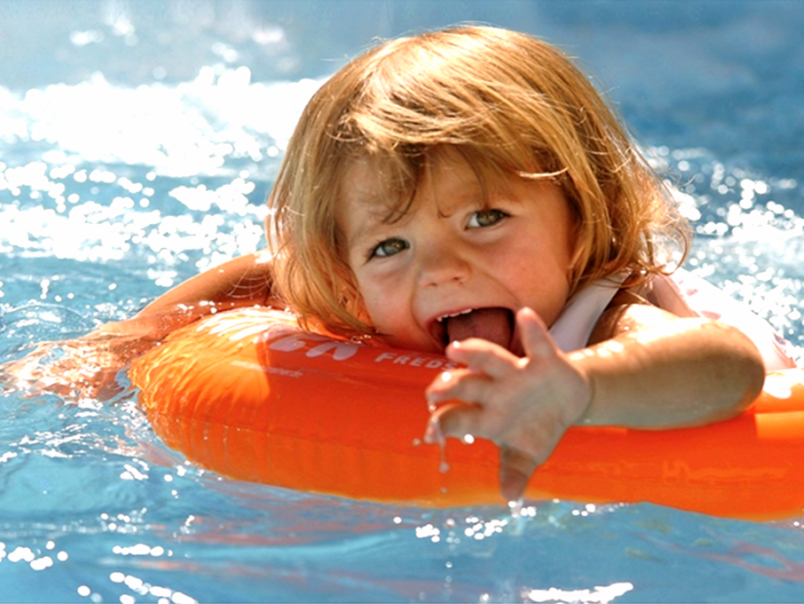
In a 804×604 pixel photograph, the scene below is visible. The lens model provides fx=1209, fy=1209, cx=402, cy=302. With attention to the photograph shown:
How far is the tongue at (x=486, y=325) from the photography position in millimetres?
2277

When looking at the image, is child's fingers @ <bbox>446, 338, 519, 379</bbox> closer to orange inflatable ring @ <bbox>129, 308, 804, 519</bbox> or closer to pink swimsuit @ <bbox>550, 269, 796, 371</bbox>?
orange inflatable ring @ <bbox>129, 308, 804, 519</bbox>

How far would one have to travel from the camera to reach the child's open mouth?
2.28m

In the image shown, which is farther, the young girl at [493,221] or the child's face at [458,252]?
the child's face at [458,252]

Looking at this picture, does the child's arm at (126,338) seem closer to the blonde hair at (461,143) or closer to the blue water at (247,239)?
the blue water at (247,239)

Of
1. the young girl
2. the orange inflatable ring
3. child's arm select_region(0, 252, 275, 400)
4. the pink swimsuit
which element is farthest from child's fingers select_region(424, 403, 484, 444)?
child's arm select_region(0, 252, 275, 400)

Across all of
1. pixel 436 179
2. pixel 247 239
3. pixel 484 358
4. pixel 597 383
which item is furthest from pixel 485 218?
pixel 247 239

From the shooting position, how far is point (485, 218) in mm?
2254

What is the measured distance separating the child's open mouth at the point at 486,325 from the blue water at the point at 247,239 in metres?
0.34

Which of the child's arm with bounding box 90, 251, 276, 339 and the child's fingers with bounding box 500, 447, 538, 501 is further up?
the child's arm with bounding box 90, 251, 276, 339

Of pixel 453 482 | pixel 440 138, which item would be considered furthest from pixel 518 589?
pixel 440 138

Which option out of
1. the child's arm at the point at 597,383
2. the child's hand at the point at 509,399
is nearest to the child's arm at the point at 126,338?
the child's arm at the point at 597,383

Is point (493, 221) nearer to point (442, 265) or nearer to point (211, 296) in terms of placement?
point (442, 265)

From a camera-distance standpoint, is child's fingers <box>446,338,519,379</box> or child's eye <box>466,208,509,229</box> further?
child's eye <box>466,208,509,229</box>

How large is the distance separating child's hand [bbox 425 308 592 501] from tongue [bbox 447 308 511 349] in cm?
58
